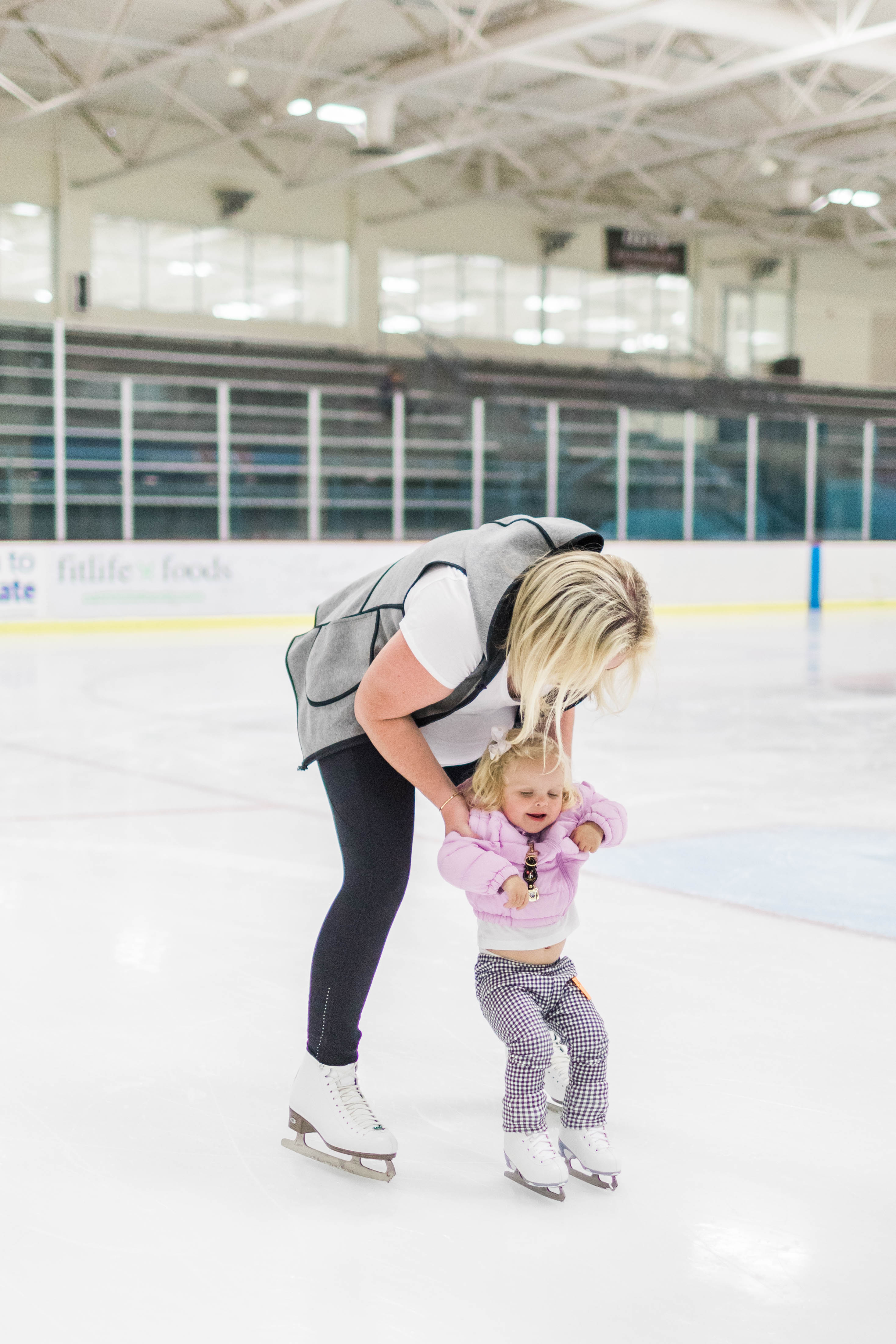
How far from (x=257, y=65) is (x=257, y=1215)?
50.9 ft

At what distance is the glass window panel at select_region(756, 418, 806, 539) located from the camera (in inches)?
659

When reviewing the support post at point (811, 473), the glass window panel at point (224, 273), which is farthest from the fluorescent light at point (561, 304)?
the support post at point (811, 473)

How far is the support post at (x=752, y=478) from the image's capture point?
16531 millimetres

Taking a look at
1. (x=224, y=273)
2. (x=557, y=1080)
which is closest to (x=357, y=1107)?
(x=557, y=1080)

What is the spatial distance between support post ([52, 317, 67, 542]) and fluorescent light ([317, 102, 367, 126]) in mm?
Result: 3588

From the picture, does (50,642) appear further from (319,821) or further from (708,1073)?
(708,1073)

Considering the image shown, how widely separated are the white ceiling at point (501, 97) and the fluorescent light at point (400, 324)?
1.46 m

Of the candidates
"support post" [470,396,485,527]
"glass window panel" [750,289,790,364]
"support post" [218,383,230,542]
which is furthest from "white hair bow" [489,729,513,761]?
"glass window panel" [750,289,790,364]

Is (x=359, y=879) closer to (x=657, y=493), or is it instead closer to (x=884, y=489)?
(x=657, y=493)

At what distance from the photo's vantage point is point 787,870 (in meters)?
3.85

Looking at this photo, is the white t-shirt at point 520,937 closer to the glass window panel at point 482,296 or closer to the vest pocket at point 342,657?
the vest pocket at point 342,657

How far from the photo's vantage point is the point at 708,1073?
2.39 metres

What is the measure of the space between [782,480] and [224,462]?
6.69m

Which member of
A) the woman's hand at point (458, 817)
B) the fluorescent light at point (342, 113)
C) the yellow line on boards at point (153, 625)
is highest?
the fluorescent light at point (342, 113)
